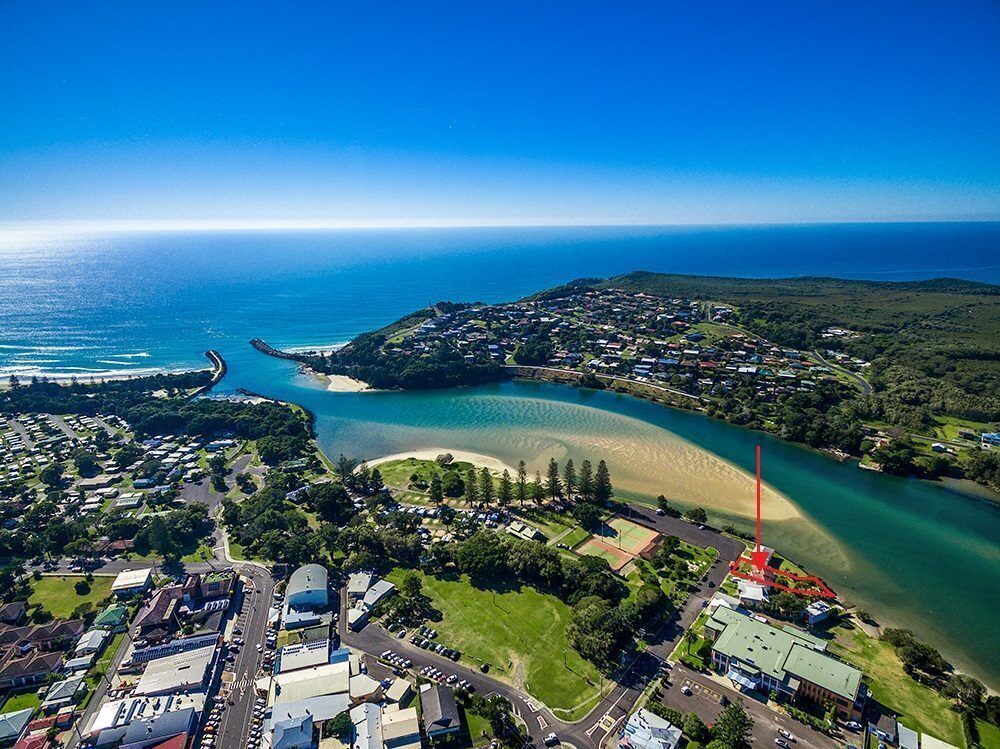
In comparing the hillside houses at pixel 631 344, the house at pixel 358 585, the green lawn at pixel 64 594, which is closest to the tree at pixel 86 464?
the green lawn at pixel 64 594

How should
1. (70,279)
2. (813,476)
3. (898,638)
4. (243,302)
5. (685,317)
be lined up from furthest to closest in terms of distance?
(70,279)
(243,302)
(685,317)
(813,476)
(898,638)

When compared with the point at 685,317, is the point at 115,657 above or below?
below

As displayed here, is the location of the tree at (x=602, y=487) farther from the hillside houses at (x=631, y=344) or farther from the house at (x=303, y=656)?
the hillside houses at (x=631, y=344)

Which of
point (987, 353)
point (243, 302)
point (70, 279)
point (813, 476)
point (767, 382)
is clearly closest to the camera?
point (813, 476)

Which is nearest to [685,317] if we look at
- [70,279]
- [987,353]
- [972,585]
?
[987,353]

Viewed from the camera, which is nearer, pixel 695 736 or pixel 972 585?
pixel 695 736

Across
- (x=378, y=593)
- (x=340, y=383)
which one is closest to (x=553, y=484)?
(x=378, y=593)

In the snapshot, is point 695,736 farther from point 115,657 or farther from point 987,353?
point 987,353
